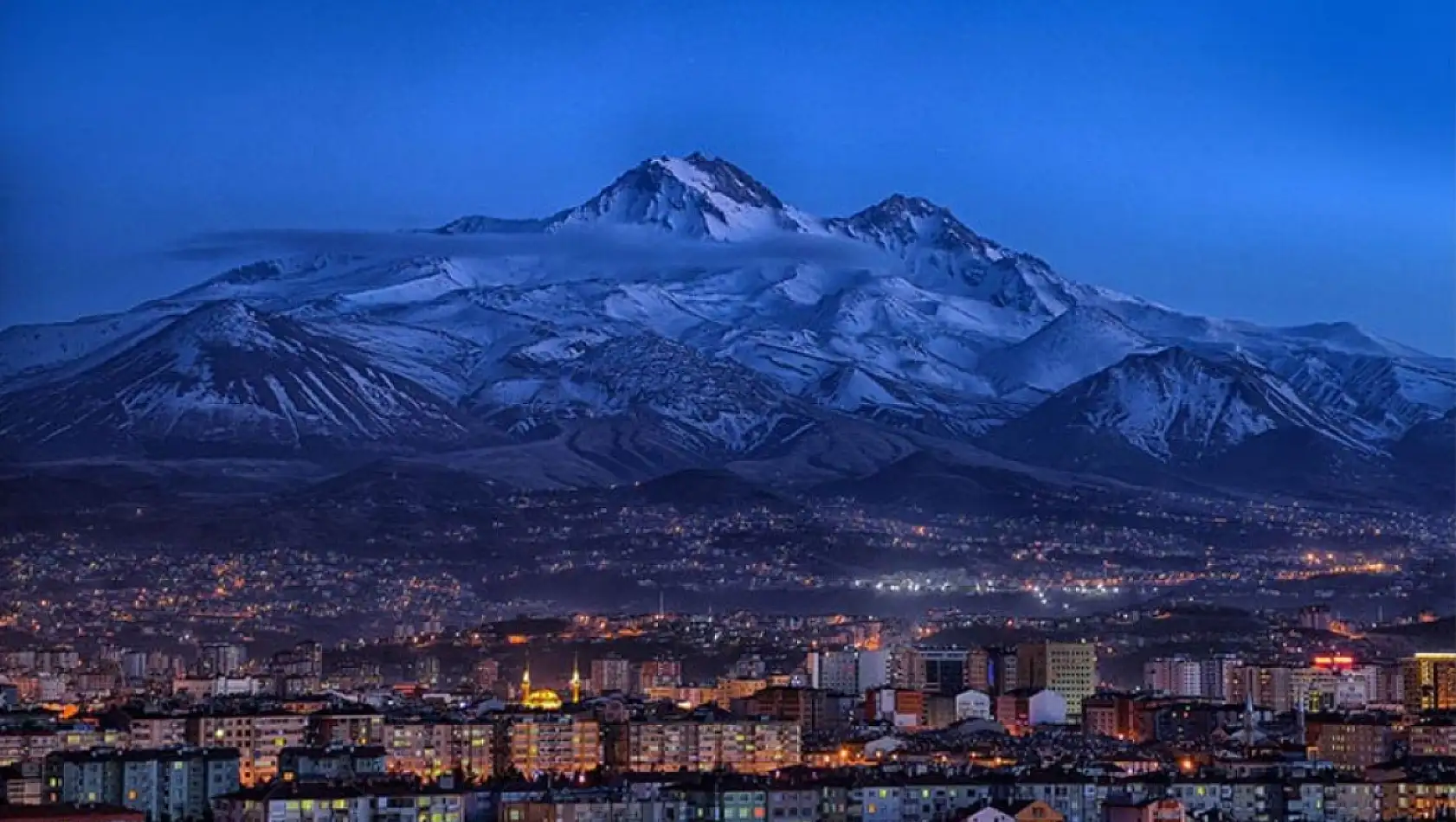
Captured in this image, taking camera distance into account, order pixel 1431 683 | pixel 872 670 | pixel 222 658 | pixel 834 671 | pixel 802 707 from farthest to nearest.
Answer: pixel 222 658
pixel 872 670
pixel 834 671
pixel 1431 683
pixel 802 707

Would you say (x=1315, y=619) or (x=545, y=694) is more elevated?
(x=1315, y=619)

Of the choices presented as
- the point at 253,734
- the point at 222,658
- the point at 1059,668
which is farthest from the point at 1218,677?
the point at 253,734

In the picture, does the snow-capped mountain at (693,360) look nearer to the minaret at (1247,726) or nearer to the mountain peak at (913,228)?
the mountain peak at (913,228)

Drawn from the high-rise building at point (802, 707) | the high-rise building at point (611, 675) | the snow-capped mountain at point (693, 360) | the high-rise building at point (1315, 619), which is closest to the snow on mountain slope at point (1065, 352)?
the snow-capped mountain at point (693, 360)

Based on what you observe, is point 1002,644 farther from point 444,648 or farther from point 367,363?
point 367,363

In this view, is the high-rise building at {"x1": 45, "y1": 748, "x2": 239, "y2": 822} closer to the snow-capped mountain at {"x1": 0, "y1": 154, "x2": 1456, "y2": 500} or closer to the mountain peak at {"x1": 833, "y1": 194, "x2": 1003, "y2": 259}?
the snow-capped mountain at {"x1": 0, "y1": 154, "x2": 1456, "y2": 500}

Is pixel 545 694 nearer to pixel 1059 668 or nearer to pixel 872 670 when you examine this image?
pixel 872 670

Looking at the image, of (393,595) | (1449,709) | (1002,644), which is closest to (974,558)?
(393,595)
